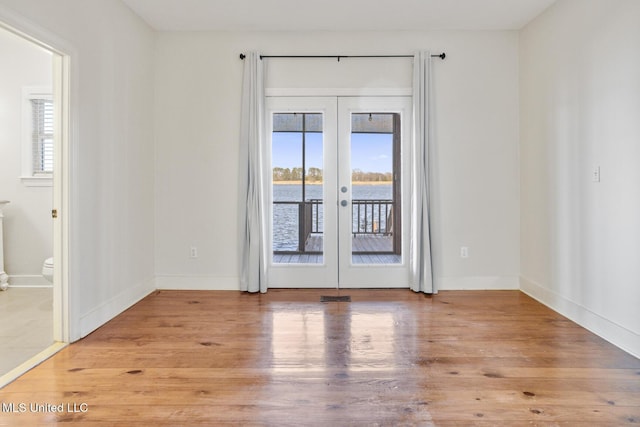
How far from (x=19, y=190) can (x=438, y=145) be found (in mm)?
4614

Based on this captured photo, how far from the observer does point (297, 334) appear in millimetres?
3037

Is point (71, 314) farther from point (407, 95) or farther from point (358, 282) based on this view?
point (407, 95)

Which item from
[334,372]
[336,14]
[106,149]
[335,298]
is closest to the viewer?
[334,372]

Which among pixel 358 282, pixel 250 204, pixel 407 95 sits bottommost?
pixel 358 282

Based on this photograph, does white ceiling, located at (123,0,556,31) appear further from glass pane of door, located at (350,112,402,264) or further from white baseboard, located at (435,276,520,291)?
white baseboard, located at (435,276,520,291)

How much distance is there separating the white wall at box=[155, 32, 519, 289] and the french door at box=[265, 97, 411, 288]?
41 centimetres

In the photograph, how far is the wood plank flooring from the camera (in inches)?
77.0

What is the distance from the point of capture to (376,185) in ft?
14.2

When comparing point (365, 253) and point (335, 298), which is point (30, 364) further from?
point (365, 253)

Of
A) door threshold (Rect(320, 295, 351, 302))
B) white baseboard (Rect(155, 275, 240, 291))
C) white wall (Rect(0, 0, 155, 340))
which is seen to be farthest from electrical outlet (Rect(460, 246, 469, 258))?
white wall (Rect(0, 0, 155, 340))

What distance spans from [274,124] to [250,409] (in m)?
3.03

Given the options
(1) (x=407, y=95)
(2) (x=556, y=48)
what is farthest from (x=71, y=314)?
(2) (x=556, y=48)

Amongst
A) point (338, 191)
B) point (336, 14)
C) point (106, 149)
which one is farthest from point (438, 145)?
point (106, 149)

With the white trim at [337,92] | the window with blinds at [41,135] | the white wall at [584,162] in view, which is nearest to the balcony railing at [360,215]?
the white trim at [337,92]
